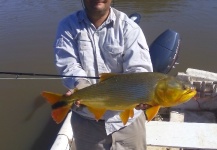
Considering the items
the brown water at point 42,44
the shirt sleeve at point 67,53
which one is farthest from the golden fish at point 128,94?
the brown water at point 42,44

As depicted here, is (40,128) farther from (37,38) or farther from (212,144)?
(37,38)

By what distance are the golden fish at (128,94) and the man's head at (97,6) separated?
640 mm

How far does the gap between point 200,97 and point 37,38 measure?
630 centimetres

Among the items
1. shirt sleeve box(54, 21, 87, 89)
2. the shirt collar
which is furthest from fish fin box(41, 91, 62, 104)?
the shirt collar

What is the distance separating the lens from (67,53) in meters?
2.90

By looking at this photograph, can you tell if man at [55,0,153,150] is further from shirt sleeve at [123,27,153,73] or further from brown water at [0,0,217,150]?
brown water at [0,0,217,150]

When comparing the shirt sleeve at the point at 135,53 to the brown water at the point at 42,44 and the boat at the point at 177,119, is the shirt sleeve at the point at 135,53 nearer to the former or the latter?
the boat at the point at 177,119

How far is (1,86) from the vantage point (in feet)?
24.9

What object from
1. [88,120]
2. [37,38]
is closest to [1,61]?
[37,38]

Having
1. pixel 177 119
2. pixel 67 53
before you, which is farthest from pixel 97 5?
pixel 177 119

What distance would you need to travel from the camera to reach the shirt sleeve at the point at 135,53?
9.11ft

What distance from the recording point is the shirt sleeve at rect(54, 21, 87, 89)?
288 cm

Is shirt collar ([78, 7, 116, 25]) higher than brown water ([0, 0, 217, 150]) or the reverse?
higher

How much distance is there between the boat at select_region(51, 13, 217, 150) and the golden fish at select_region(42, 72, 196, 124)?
1.35m
